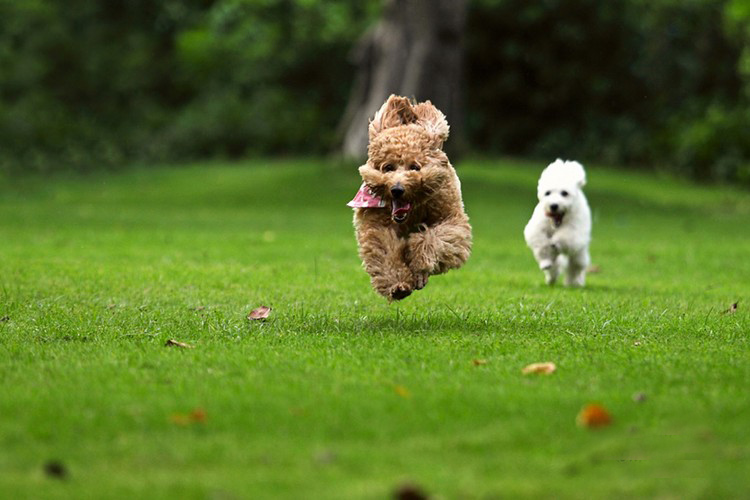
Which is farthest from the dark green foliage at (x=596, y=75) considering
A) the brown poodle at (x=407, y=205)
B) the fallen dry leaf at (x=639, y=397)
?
the fallen dry leaf at (x=639, y=397)

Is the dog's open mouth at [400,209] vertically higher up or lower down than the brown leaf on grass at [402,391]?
higher up

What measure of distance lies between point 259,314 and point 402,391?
288cm

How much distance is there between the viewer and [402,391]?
562cm

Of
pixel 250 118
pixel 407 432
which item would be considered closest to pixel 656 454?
pixel 407 432

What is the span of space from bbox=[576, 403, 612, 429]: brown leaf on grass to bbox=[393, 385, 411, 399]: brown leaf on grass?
851 millimetres

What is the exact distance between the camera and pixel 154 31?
43094 mm

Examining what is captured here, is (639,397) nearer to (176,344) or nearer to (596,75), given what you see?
(176,344)

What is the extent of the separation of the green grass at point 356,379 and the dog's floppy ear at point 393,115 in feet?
4.46

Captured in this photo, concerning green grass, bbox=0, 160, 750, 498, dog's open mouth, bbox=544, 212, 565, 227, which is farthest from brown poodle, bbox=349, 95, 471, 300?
dog's open mouth, bbox=544, 212, 565, 227

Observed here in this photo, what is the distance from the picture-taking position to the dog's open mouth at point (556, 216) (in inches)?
424

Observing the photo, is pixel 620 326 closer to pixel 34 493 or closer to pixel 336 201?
pixel 34 493

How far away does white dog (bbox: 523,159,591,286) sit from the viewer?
35.3 feet

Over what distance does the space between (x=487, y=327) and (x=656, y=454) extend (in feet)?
10.6

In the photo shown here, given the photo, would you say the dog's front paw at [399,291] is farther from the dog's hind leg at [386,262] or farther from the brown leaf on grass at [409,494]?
the brown leaf on grass at [409,494]
